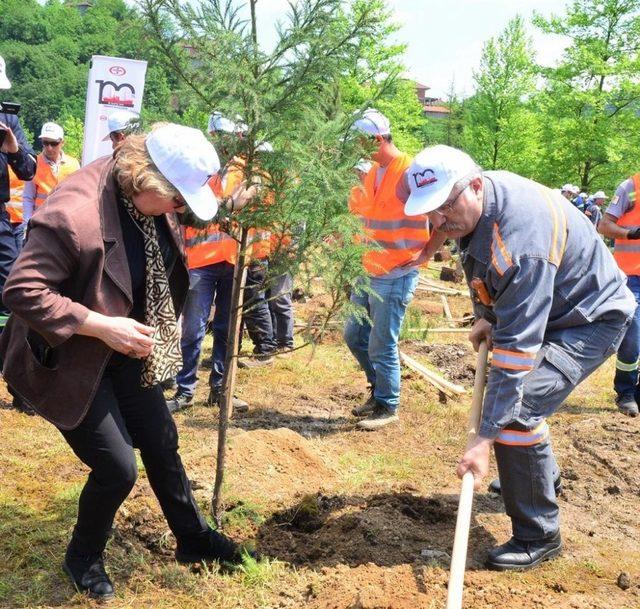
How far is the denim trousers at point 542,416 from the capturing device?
3549mm

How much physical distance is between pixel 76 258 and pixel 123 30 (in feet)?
4.21

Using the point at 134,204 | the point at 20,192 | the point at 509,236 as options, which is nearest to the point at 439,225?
the point at 509,236

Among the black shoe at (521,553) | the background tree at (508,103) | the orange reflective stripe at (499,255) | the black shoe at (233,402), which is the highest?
the background tree at (508,103)

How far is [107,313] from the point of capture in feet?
9.27

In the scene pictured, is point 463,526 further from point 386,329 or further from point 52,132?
point 52,132

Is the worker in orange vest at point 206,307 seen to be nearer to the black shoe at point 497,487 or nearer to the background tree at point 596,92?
the black shoe at point 497,487

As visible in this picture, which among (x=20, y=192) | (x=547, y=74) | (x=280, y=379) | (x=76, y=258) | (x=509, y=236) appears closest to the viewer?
(x=76, y=258)

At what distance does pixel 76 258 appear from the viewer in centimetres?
272

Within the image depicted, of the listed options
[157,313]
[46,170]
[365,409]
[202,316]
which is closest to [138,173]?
[157,313]

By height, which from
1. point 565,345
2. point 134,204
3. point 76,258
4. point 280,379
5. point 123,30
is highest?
point 123,30

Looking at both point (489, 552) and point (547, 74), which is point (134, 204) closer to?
point (489, 552)

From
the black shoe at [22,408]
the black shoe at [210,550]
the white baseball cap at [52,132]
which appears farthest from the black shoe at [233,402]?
the white baseball cap at [52,132]

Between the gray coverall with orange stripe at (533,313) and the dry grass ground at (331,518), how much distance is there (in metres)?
0.48

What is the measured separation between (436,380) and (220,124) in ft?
14.4
